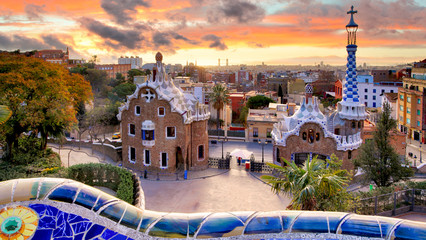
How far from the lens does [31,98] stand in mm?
29062

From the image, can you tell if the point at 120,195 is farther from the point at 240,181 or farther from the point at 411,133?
the point at 411,133

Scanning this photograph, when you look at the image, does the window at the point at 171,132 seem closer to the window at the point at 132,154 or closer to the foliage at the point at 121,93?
the window at the point at 132,154

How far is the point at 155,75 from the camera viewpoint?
34.8 m

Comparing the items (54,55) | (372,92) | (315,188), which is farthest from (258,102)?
(54,55)

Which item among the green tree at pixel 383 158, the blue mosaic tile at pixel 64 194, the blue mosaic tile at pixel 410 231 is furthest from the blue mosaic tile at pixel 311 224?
the green tree at pixel 383 158

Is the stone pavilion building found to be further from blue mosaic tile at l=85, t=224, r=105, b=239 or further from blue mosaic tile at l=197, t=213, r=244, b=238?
blue mosaic tile at l=85, t=224, r=105, b=239

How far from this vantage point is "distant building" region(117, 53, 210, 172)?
34125mm

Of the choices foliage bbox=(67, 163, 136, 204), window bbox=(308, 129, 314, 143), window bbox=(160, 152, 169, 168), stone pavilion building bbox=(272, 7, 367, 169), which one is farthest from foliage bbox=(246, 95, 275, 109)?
foliage bbox=(67, 163, 136, 204)

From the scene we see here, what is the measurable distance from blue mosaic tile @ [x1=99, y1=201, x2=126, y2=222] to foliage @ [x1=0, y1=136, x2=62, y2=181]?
47.7 feet

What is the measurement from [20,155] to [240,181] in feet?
61.1

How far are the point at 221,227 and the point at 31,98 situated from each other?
2528cm

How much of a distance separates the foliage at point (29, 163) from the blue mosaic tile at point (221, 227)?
16.5 meters

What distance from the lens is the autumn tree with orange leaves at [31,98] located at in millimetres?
26953

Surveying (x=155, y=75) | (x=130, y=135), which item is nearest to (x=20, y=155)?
(x=130, y=135)
